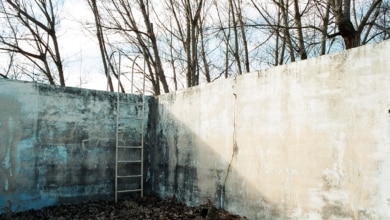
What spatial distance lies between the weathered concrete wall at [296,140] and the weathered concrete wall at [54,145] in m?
1.68

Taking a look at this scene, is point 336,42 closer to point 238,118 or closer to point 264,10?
point 264,10

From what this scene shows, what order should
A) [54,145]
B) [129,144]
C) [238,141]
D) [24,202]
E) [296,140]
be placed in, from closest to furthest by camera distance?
[296,140]
[238,141]
[24,202]
[54,145]
[129,144]

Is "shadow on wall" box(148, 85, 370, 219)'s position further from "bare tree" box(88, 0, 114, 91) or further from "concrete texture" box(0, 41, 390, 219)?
"bare tree" box(88, 0, 114, 91)

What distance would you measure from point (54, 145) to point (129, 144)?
1.55m

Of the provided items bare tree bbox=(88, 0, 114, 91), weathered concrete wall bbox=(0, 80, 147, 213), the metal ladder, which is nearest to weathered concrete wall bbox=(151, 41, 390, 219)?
the metal ladder

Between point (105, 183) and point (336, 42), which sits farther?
point (336, 42)

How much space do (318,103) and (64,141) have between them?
4801mm

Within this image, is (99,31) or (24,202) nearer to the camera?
(24,202)

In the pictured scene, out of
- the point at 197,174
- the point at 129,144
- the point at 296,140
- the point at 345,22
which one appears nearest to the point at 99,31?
the point at 129,144

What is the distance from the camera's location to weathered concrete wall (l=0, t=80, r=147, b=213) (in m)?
6.19

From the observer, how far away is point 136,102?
7.66 metres

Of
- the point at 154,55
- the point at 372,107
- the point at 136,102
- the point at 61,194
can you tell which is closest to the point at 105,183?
the point at 61,194

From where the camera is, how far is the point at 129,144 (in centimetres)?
752

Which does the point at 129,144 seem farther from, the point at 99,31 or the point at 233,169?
the point at 99,31
